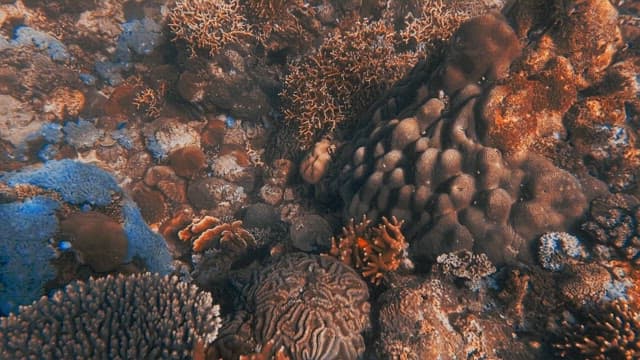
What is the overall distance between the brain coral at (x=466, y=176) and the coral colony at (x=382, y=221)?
0.02 metres

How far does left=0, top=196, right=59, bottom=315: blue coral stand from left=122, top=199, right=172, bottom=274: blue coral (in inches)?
30.1

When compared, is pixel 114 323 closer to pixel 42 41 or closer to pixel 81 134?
pixel 81 134

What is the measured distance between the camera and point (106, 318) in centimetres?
340

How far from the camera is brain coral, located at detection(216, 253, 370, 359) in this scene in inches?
150

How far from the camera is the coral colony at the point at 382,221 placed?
144 inches

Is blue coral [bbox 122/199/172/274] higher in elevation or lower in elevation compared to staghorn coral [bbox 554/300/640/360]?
lower

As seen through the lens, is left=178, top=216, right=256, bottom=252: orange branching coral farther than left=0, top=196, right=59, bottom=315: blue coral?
Yes

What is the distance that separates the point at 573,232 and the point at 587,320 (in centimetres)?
102

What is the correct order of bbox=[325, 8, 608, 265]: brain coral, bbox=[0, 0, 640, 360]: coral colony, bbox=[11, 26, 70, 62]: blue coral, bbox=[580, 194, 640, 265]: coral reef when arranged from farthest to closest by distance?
1. bbox=[11, 26, 70, 62]: blue coral
2. bbox=[325, 8, 608, 265]: brain coral
3. bbox=[580, 194, 640, 265]: coral reef
4. bbox=[0, 0, 640, 360]: coral colony

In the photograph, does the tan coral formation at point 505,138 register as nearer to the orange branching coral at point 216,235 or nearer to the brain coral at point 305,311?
the brain coral at point 305,311

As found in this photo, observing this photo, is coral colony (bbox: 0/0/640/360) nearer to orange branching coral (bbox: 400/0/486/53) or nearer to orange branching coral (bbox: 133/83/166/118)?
orange branching coral (bbox: 400/0/486/53)

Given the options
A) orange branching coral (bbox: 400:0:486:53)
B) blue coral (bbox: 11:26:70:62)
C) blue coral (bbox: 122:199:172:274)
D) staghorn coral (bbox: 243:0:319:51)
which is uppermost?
orange branching coral (bbox: 400:0:486:53)

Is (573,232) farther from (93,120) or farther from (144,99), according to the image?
(93,120)

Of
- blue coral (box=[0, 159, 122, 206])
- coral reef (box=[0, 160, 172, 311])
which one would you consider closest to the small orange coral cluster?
coral reef (box=[0, 160, 172, 311])
